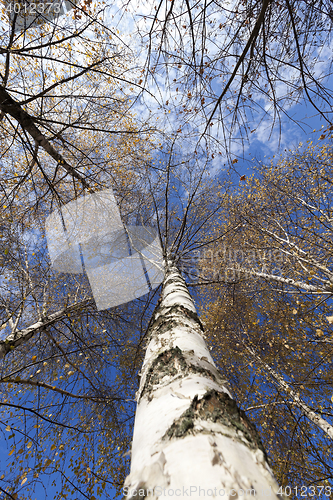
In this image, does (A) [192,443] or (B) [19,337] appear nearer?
(A) [192,443]

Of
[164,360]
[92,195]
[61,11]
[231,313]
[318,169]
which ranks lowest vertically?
[164,360]

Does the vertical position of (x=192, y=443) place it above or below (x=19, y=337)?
below

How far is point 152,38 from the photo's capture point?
5.82 ft

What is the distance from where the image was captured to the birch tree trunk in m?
0.44

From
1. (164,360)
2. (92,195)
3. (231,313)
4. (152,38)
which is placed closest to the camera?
(164,360)

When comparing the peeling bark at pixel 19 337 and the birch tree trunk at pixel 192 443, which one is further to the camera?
the peeling bark at pixel 19 337

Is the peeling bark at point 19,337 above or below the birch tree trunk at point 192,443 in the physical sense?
above

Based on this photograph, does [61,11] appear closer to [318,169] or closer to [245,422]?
[245,422]

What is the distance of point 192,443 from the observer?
540mm

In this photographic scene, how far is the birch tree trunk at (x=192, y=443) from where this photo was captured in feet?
1.45

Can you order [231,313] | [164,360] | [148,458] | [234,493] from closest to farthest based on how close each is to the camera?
[234,493]
[148,458]
[164,360]
[231,313]

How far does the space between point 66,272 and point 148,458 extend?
6609mm

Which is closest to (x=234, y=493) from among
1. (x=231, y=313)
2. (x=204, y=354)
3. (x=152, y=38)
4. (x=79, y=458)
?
(x=204, y=354)

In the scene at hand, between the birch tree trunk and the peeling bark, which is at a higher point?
the peeling bark
